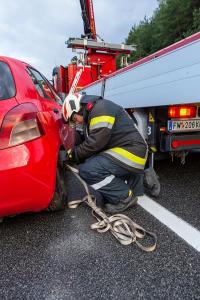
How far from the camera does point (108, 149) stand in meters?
2.97

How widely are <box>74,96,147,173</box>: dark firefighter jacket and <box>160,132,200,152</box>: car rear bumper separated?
1.68 ft

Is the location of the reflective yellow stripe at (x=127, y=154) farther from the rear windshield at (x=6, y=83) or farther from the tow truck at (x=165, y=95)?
the rear windshield at (x=6, y=83)

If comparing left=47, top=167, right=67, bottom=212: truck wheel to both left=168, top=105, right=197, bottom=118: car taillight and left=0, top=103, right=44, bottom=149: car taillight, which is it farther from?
left=168, top=105, right=197, bottom=118: car taillight

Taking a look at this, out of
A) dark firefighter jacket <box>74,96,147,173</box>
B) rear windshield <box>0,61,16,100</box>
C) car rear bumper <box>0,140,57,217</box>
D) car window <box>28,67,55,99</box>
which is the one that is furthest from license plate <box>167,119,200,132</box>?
rear windshield <box>0,61,16,100</box>

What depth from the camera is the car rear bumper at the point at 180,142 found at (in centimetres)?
338

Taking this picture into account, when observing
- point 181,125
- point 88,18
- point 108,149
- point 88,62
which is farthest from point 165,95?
point 88,18

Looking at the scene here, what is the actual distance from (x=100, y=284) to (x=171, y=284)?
0.43 metres

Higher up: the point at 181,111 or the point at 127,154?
the point at 181,111

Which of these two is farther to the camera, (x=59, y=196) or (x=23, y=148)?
(x=59, y=196)

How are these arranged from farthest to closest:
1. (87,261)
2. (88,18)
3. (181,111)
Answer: (88,18), (181,111), (87,261)

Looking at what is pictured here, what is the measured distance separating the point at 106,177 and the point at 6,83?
4.01ft

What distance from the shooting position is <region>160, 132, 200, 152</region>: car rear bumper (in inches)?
133

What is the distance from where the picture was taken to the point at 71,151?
3057 millimetres

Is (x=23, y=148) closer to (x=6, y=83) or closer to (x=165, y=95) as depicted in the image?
(x=6, y=83)
